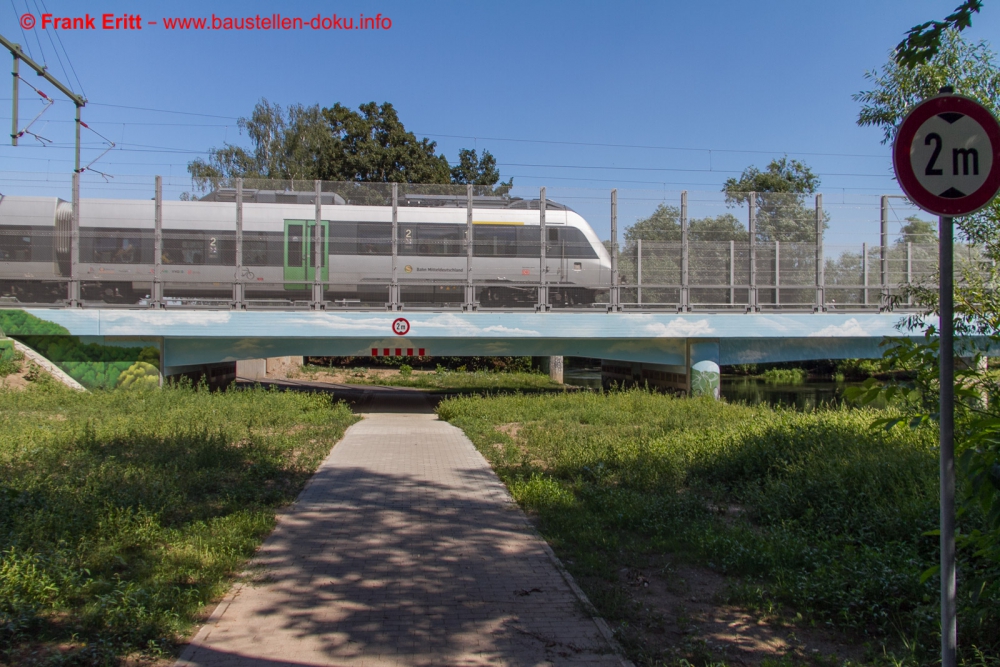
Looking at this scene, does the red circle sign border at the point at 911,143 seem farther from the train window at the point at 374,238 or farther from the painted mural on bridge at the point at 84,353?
the painted mural on bridge at the point at 84,353

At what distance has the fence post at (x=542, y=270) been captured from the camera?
19188mm

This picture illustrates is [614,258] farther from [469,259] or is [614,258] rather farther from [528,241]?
[469,259]

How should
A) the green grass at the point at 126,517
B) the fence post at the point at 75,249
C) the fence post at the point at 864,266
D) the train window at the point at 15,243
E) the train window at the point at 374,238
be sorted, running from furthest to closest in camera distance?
1. the fence post at the point at 864,266
2. the train window at the point at 374,238
3. the train window at the point at 15,243
4. the fence post at the point at 75,249
5. the green grass at the point at 126,517

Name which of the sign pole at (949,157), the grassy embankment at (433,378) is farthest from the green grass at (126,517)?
the grassy embankment at (433,378)

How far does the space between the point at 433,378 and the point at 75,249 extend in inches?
631

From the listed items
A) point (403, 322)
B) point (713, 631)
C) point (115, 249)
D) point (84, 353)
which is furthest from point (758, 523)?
point (115, 249)

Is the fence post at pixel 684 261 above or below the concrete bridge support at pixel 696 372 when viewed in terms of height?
above

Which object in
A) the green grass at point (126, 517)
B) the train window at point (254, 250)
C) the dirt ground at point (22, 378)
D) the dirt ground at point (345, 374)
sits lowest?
the green grass at point (126, 517)

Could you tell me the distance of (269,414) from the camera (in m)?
14.6

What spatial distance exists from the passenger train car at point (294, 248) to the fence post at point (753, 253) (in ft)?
14.0

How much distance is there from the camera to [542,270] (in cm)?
1923

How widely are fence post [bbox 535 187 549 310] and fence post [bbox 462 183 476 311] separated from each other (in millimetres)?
1819

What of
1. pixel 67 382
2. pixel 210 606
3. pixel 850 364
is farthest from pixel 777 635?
pixel 850 364

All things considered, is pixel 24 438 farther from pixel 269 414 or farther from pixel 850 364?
pixel 850 364
